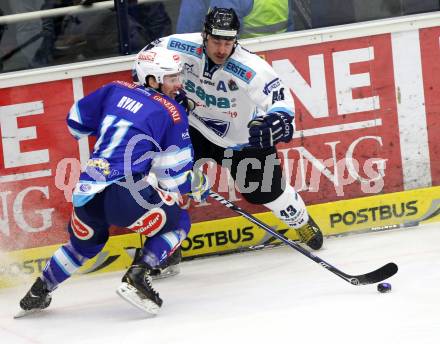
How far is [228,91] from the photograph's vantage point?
4922mm

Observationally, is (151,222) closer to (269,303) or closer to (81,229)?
(81,229)

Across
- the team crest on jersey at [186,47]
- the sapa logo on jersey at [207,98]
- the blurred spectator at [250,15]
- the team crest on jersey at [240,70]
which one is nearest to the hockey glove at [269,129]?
the team crest on jersey at [240,70]

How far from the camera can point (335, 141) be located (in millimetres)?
5355

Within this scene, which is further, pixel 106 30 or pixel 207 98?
pixel 106 30

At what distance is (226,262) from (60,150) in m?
1.00

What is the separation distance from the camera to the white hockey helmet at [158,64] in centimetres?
430

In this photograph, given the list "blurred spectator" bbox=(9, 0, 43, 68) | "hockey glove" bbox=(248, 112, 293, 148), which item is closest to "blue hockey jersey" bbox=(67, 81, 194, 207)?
"hockey glove" bbox=(248, 112, 293, 148)

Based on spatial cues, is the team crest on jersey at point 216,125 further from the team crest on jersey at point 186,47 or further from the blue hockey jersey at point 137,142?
the blue hockey jersey at point 137,142

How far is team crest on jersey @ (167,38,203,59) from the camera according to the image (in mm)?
4887

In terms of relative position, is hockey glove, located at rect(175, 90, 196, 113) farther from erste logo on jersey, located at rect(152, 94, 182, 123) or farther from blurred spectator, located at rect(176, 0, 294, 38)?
erste logo on jersey, located at rect(152, 94, 182, 123)

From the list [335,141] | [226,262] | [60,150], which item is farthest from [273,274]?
[60,150]

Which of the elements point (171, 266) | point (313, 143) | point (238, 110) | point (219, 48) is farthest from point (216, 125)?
point (171, 266)

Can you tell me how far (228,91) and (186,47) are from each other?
11.3 inches

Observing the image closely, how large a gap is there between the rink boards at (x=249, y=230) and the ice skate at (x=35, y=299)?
0.62m
